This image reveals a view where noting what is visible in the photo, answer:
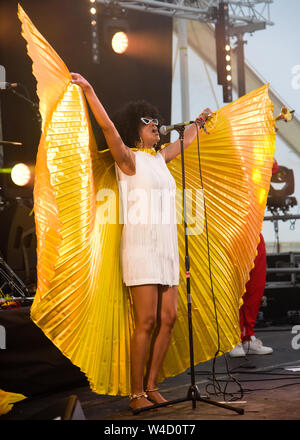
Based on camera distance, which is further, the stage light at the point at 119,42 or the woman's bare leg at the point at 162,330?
the stage light at the point at 119,42

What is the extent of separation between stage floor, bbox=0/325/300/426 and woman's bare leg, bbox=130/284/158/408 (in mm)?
166

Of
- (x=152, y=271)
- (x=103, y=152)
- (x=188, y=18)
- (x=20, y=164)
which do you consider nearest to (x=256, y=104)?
(x=103, y=152)

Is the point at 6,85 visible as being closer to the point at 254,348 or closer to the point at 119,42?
the point at 119,42

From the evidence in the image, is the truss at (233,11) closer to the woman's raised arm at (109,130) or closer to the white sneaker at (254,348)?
the white sneaker at (254,348)

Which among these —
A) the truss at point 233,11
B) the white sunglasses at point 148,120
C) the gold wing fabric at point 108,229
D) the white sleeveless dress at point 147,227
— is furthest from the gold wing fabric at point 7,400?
the truss at point 233,11

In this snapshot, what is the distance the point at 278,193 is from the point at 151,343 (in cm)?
461

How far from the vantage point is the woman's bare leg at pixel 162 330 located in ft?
9.78

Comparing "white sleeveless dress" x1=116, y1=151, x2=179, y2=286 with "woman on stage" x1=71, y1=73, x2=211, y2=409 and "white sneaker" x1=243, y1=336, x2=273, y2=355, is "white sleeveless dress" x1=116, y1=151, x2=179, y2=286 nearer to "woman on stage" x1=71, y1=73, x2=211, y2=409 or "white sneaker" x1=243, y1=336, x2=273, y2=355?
"woman on stage" x1=71, y1=73, x2=211, y2=409

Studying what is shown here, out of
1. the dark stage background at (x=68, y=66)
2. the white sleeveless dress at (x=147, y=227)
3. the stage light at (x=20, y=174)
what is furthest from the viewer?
the dark stage background at (x=68, y=66)

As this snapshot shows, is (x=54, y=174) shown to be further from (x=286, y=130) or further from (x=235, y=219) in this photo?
(x=286, y=130)

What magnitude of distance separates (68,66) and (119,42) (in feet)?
2.41

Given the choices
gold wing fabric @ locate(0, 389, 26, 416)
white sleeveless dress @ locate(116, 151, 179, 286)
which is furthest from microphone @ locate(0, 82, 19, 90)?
gold wing fabric @ locate(0, 389, 26, 416)

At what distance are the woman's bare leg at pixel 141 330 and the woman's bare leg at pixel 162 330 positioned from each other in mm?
101
